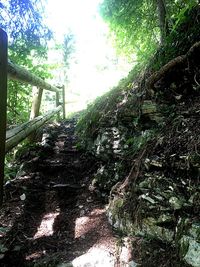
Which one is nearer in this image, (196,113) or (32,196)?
(196,113)

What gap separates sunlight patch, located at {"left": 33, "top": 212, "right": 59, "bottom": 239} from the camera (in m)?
3.53

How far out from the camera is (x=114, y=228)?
3.55 metres

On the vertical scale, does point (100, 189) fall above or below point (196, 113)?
below

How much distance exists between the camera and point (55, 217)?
154 inches

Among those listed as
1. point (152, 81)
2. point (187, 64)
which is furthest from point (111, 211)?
point (187, 64)

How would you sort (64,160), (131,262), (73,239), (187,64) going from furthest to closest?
(64,160)
(187,64)
(73,239)
(131,262)

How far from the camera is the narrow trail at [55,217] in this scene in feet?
10.1

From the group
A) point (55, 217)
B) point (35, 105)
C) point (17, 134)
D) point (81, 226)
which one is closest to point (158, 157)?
point (81, 226)

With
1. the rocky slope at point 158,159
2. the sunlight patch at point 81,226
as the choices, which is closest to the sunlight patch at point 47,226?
the sunlight patch at point 81,226

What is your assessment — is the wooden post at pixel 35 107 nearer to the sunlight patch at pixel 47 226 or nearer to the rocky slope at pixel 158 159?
the rocky slope at pixel 158 159

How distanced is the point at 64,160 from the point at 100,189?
64.7 inches

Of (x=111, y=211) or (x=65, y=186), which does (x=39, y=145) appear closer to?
(x=65, y=186)

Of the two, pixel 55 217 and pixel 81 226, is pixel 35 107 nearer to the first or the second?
pixel 55 217

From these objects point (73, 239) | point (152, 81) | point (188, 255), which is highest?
point (152, 81)
